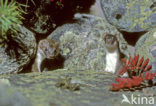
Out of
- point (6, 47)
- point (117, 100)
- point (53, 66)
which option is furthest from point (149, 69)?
point (6, 47)

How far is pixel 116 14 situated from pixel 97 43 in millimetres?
443

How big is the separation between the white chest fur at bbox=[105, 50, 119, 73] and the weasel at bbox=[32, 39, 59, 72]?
66 centimetres

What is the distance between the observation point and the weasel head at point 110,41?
251cm

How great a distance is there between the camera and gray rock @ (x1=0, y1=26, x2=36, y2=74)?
2.13 meters

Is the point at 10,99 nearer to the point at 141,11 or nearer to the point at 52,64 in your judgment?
the point at 52,64

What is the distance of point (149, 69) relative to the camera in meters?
2.17

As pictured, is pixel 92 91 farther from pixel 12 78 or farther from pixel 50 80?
pixel 12 78

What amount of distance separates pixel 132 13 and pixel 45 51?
1178 millimetres

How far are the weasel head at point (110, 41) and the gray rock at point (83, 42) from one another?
18 cm

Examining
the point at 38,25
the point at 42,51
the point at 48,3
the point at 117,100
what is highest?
the point at 48,3

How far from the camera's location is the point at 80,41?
9.05ft

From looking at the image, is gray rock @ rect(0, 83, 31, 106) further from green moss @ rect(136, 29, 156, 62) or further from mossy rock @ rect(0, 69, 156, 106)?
green moss @ rect(136, 29, 156, 62)

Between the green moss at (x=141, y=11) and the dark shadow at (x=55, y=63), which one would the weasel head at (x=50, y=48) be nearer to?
the dark shadow at (x=55, y=63)

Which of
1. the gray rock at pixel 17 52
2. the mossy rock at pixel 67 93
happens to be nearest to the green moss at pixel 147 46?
the mossy rock at pixel 67 93
